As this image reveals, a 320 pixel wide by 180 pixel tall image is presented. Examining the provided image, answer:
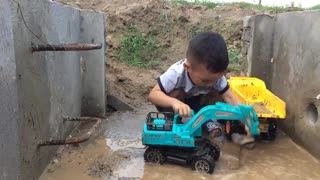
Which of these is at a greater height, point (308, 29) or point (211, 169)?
point (308, 29)

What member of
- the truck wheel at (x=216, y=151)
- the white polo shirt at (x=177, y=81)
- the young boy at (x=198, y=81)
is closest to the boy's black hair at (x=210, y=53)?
the young boy at (x=198, y=81)

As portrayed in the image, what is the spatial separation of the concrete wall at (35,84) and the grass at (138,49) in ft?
7.75

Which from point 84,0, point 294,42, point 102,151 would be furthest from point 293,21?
point 84,0

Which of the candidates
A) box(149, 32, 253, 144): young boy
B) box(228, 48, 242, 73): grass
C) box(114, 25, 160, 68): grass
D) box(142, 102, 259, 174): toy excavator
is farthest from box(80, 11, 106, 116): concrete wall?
box(228, 48, 242, 73): grass

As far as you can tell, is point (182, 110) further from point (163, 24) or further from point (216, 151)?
point (163, 24)

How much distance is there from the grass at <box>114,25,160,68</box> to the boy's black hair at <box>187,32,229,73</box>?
340 cm

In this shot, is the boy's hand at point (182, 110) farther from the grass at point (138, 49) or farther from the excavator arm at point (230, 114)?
the grass at point (138, 49)

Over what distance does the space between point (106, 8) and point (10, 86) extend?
18.5 ft

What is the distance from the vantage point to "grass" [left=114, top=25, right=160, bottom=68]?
605 cm

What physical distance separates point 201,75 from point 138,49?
3798mm

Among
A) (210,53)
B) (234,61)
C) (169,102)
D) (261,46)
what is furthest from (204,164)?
(234,61)

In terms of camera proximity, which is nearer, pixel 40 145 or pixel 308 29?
pixel 40 145

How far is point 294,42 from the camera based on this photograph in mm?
3723

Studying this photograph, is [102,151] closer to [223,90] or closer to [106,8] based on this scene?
[223,90]
